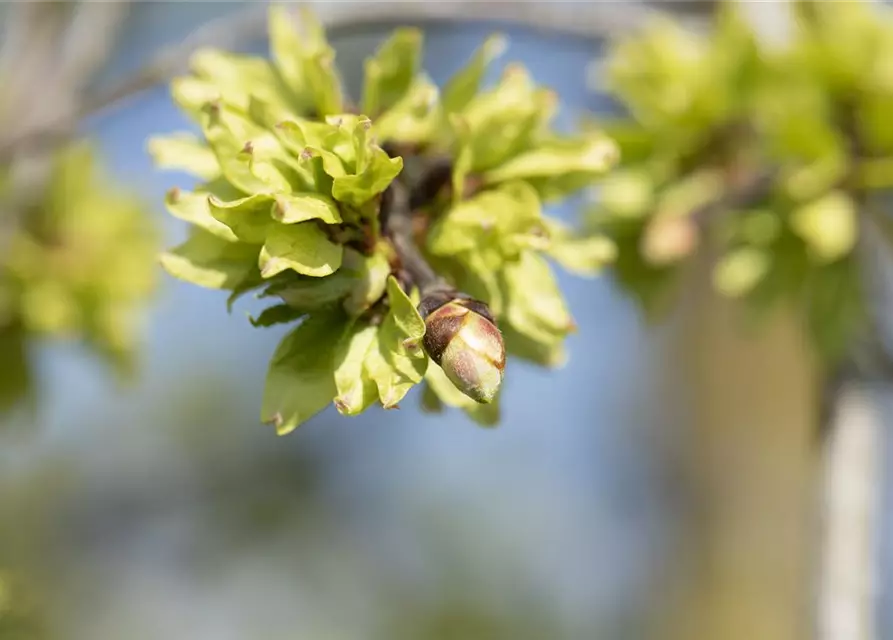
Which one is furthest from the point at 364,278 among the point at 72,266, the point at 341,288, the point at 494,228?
the point at 72,266

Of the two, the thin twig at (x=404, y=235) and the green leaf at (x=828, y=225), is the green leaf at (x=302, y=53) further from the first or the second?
the green leaf at (x=828, y=225)

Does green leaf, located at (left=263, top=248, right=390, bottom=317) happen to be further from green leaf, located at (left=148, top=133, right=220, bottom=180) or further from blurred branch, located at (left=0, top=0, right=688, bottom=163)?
blurred branch, located at (left=0, top=0, right=688, bottom=163)

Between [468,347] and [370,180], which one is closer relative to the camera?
[468,347]

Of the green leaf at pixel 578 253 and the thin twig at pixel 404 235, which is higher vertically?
the green leaf at pixel 578 253

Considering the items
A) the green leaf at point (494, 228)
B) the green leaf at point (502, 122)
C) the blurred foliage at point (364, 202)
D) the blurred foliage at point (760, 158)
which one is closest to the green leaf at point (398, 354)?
the blurred foliage at point (364, 202)

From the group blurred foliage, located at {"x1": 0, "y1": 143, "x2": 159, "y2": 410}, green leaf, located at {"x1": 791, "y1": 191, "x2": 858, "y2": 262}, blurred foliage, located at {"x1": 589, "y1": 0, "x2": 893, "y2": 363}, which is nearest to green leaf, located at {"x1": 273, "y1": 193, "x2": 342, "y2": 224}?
blurred foliage, located at {"x1": 589, "y1": 0, "x2": 893, "y2": 363}

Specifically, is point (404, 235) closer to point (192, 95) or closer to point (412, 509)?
point (192, 95)
